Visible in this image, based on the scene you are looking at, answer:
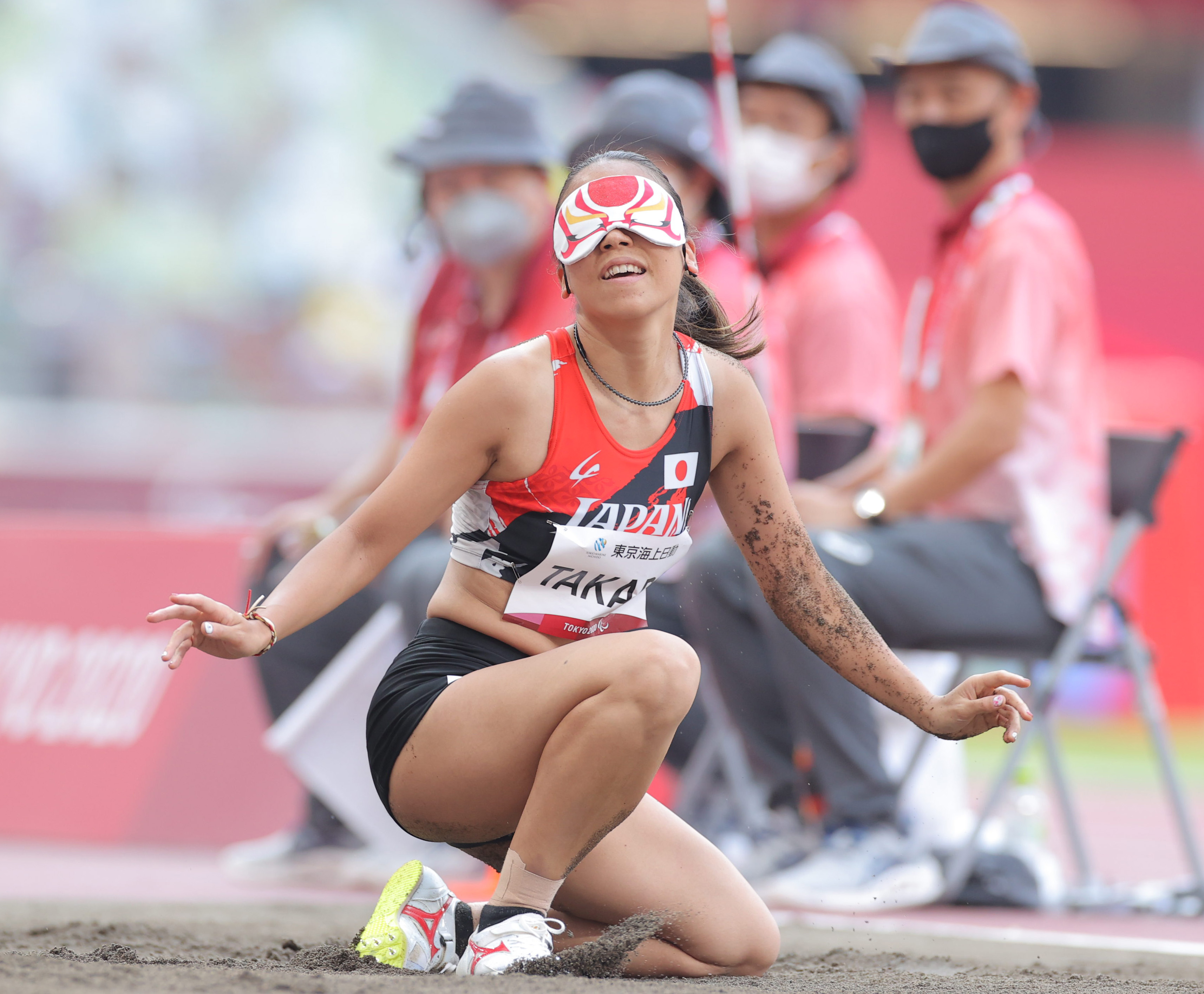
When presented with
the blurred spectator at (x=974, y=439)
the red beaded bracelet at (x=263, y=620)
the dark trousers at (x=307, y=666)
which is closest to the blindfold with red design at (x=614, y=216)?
the red beaded bracelet at (x=263, y=620)

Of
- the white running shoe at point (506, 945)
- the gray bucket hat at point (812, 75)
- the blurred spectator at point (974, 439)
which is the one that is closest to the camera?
the white running shoe at point (506, 945)

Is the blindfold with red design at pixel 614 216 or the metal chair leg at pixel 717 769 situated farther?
the metal chair leg at pixel 717 769

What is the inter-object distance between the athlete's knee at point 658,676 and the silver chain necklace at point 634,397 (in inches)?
18.2

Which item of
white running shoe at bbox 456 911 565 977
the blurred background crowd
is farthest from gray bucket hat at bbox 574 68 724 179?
the blurred background crowd

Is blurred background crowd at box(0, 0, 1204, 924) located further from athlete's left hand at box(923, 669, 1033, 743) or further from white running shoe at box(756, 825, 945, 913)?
athlete's left hand at box(923, 669, 1033, 743)

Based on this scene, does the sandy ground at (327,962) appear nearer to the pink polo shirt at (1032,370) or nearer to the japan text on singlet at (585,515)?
the japan text on singlet at (585,515)

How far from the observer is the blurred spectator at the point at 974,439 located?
15.9 ft

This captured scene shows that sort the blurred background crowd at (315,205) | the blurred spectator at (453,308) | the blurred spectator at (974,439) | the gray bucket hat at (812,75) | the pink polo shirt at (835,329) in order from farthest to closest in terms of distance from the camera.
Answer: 1. the blurred background crowd at (315,205)
2. the gray bucket hat at (812,75)
3. the pink polo shirt at (835,329)
4. the blurred spectator at (453,308)
5. the blurred spectator at (974,439)

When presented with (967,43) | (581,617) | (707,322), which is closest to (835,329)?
(967,43)

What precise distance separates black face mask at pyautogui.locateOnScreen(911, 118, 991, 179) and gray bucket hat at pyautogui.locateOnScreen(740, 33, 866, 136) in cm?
70

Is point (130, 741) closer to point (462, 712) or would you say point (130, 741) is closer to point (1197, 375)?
point (462, 712)

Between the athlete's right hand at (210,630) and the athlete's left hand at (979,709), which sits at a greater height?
the athlete's right hand at (210,630)

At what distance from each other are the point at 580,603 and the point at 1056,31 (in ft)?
56.9

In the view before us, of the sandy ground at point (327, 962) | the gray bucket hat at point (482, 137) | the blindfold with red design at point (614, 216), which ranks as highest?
the gray bucket hat at point (482, 137)
